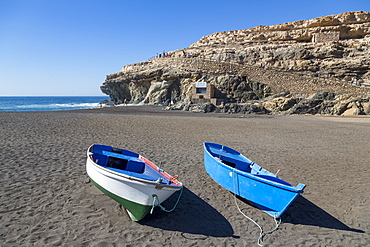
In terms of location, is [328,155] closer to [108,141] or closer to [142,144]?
[142,144]

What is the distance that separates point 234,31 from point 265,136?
162 ft

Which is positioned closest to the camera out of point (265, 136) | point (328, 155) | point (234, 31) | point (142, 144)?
point (328, 155)

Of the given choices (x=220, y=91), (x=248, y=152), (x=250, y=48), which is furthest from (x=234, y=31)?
(x=248, y=152)

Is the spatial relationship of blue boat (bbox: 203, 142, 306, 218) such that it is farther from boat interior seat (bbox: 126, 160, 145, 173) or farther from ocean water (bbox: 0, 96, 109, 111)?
ocean water (bbox: 0, 96, 109, 111)

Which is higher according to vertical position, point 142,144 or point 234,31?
point 234,31

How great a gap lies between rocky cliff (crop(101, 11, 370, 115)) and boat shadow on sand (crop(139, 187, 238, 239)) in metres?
24.2

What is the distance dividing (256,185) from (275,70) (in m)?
36.5

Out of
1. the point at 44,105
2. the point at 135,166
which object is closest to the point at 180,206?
the point at 135,166

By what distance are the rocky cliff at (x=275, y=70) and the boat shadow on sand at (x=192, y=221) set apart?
24202 millimetres

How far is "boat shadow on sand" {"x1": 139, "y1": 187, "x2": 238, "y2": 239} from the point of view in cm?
434

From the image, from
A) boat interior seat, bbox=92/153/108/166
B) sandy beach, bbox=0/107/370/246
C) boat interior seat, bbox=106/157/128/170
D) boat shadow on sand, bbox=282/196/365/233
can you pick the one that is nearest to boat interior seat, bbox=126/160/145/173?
→ boat interior seat, bbox=106/157/128/170

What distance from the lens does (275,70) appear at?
37.9 m

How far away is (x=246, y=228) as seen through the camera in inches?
178

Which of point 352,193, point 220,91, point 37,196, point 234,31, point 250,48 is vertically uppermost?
point 234,31
